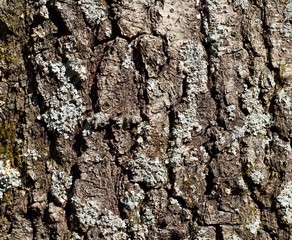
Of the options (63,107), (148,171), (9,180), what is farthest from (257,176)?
(9,180)

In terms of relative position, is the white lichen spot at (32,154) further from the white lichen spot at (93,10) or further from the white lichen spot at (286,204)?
the white lichen spot at (286,204)

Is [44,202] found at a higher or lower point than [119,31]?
lower

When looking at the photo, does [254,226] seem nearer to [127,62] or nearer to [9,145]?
[127,62]

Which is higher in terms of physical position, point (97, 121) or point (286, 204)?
point (97, 121)

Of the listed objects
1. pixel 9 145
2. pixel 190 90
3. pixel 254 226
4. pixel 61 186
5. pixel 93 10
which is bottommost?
pixel 254 226

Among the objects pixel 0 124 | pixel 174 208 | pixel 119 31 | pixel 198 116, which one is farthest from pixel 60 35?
pixel 174 208

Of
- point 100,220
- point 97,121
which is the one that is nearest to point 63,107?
point 97,121

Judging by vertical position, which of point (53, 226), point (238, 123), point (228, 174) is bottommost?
point (53, 226)

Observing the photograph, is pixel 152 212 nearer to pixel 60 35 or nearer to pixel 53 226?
pixel 53 226
